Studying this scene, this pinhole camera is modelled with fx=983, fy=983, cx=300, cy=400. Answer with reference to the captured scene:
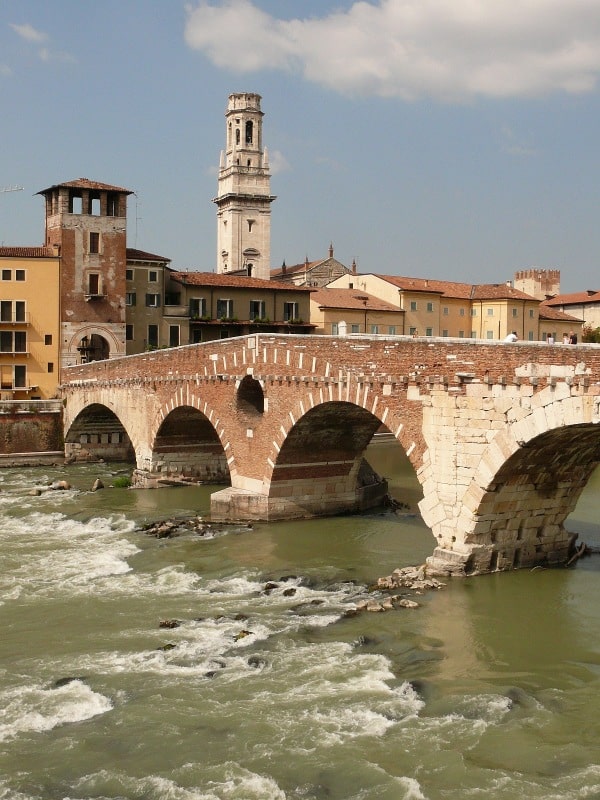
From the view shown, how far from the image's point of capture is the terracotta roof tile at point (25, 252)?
4803 centimetres

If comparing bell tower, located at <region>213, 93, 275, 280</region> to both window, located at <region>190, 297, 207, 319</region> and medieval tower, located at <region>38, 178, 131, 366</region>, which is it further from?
medieval tower, located at <region>38, 178, 131, 366</region>

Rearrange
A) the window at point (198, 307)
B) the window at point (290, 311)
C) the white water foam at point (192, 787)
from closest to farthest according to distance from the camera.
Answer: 1. the white water foam at point (192, 787)
2. the window at point (198, 307)
3. the window at point (290, 311)

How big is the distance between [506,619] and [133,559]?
946 cm

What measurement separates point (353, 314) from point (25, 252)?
19832 mm

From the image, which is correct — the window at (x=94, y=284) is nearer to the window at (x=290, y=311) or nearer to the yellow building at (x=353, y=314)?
the window at (x=290, y=311)

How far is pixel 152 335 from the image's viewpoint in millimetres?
53281

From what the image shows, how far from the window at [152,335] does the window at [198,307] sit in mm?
2272

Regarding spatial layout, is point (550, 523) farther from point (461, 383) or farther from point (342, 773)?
point (342, 773)

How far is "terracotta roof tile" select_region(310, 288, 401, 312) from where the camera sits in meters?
58.7

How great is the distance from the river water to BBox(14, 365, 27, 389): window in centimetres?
2518

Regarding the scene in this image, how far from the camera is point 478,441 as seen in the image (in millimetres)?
19078

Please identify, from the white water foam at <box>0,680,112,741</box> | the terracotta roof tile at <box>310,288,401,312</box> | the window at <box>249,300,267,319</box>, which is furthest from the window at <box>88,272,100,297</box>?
the white water foam at <box>0,680,112,741</box>

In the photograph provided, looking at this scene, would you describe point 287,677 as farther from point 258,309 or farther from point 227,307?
point 258,309

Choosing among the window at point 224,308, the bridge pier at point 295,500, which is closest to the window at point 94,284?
the window at point 224,308
